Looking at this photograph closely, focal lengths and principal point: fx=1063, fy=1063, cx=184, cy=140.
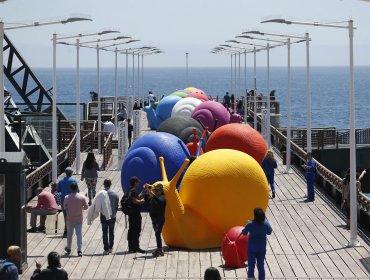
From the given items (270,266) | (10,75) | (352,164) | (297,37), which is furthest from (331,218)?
(10,75)

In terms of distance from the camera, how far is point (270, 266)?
2027 centimetres

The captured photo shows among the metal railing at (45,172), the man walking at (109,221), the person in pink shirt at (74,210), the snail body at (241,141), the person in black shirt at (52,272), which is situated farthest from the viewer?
the snail body at (241,141)

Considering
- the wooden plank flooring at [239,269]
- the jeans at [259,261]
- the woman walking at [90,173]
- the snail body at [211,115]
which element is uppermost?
the snail body at [211,115]

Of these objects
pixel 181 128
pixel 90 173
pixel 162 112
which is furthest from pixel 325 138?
pixel 90 173

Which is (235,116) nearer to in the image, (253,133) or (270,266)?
(253,133)

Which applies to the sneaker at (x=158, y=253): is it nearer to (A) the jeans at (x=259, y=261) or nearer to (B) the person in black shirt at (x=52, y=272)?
(A) the jeans at (x=259, y=261)

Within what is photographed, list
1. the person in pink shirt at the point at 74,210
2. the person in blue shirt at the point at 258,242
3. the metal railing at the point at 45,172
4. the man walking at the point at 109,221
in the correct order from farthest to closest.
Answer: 1. the metal railing at the point at 45,172
2. the man walking at the point at 109,221
3. the person in pink shirt at the point at 74,210
4. the person in blue shirt at the point at 258,242

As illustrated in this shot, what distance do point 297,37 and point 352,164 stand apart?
13.2m

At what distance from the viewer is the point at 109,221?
2139cm

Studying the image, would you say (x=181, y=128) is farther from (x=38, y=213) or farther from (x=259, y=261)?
(x=259, y=261)

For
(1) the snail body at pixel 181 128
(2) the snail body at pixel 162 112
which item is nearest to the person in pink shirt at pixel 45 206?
(1) the snail body at pixel 181 128

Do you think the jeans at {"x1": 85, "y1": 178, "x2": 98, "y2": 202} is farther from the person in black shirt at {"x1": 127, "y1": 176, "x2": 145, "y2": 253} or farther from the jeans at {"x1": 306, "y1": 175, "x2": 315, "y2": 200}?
the person in black shirt at {"x1": 127, "y1": 176, "x2": 145, "y2": 253}

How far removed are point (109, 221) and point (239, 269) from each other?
Result: 10.0 feet

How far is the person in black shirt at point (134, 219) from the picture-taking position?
838 inches
